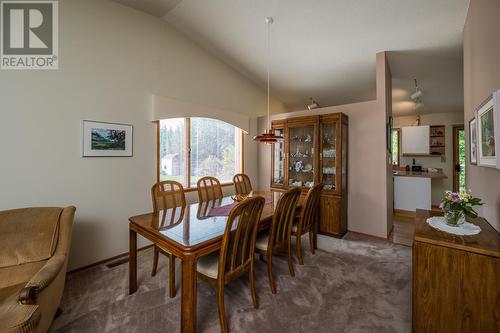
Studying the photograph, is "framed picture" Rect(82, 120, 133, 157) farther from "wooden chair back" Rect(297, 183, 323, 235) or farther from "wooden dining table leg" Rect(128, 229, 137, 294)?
"wooden chair back" Rect(297, 183, 323, 235)

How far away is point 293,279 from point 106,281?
6.31 feet

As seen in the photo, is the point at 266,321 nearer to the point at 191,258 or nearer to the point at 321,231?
the point at 191,258

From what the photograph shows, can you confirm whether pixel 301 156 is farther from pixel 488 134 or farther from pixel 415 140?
pixel 415 140

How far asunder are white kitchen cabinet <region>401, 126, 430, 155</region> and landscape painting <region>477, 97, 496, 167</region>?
4.20 meters

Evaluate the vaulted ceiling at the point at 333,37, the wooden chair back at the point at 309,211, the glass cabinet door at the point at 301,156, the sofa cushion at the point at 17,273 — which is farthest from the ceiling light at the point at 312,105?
the sofa cushion at the point at 17,273

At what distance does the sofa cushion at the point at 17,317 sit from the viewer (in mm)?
1047

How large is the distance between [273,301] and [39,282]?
5.38 ft

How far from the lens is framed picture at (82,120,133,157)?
2436mm

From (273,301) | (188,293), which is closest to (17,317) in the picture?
(188,293)

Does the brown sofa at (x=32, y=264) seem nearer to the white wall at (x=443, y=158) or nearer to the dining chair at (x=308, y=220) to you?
the dining chair at (x=308, y=220)

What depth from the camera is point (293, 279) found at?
2.21m

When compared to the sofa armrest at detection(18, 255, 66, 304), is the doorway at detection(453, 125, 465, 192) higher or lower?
higher

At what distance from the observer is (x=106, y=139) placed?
2584 millimetres

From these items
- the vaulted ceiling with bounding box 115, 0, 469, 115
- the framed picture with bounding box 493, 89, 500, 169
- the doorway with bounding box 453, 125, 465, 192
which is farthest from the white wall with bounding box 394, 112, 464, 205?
the framed picture with bounding box 493, 89, 500, 169
